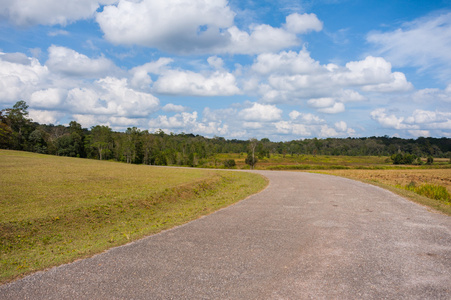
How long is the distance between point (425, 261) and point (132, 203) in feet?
40.8

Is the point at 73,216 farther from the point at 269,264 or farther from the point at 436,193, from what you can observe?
the point at 436,193

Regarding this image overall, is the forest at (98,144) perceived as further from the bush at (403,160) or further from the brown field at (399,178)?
the bush at (403,160)

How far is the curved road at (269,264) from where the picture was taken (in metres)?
5.04

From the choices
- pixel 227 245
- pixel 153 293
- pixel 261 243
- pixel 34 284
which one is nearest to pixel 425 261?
pixel 261 243

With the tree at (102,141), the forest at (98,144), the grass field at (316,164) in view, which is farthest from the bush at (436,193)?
the tree at (102,141)

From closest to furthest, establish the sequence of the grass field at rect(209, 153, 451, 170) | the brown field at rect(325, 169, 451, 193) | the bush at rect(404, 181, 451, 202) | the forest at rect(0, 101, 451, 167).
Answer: the bush at rect(404, 181, 451, 202) → the brown field at rect(325, 169, 451, 193) → the grass field at rect(209, 153, 451, 170) → the forest at rect(0, 101, 451, 167)

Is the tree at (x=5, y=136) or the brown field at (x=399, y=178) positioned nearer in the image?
the brown field at (x=399, y=178)

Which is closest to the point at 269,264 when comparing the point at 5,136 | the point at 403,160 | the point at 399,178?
the point at 399,178

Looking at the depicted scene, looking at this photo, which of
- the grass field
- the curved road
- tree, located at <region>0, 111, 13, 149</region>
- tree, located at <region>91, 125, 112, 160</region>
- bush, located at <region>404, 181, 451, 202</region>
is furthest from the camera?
tree, located at <region>91, 125, 112, 160</region>

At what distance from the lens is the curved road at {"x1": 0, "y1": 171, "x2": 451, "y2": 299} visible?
504cm

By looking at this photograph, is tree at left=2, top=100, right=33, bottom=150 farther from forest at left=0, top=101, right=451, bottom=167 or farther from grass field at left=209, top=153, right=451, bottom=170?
grass field at left=209, top=153, right=451, bottom=170

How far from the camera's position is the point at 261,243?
25.3ft

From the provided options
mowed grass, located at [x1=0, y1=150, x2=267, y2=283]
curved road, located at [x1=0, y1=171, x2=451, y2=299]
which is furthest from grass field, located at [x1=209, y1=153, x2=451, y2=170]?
curved road, located at [x1=0, y1=171, x2=451, y2=299]

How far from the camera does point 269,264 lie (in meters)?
6.25
